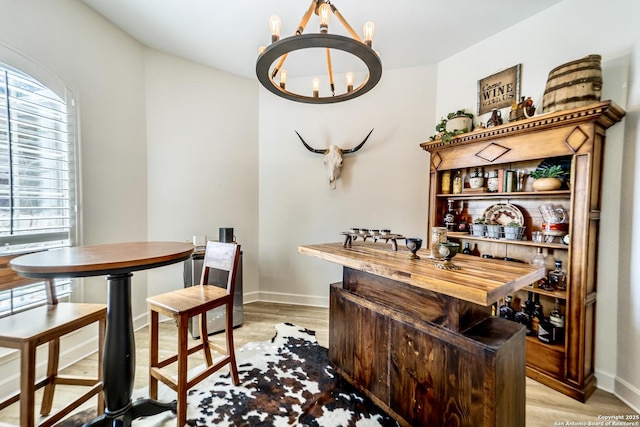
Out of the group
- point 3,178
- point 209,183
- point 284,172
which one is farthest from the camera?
point 284,172

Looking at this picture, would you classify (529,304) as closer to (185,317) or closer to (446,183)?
(446,183)

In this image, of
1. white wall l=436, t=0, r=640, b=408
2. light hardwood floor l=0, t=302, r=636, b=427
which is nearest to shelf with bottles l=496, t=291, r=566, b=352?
white wall l=436, t=0, r=640, b=408

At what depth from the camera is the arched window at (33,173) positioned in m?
1.74

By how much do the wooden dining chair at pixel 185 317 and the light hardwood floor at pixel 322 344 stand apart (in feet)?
1.48

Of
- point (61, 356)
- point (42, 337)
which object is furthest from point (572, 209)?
point (61, 356)

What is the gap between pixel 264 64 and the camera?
59.8 inches

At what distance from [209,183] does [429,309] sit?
2.93 m

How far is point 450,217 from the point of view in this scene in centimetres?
276

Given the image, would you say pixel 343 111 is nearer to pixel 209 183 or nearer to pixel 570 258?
pixel 209 183

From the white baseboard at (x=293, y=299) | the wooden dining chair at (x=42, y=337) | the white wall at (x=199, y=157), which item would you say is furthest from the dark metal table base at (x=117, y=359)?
the white baseboard at (x=293, y=299)

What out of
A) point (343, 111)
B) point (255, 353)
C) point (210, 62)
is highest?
point (210, 62)

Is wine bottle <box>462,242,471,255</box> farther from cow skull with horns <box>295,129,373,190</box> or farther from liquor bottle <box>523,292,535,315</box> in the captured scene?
cow skull with horns <box>295,129,373,190</box>

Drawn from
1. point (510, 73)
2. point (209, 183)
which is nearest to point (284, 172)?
point (209, 183)

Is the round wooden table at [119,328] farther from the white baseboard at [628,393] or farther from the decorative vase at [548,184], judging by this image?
the white baseboard at [628,393]
